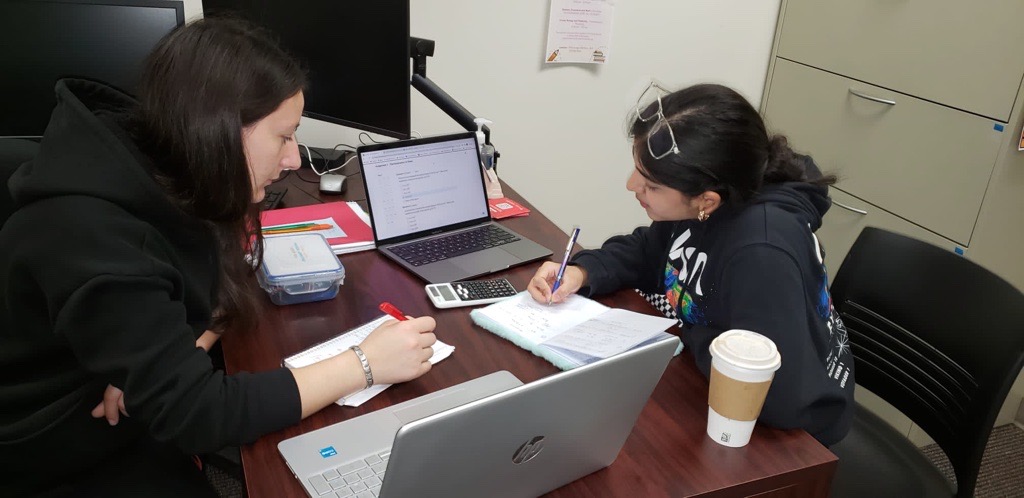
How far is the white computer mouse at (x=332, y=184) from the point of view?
1753mm

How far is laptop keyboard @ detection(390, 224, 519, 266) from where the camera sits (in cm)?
145

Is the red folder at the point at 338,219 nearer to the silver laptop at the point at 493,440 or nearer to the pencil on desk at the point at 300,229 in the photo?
the pencil on desk at the point at 300,229

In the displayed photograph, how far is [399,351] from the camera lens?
41.0 inches

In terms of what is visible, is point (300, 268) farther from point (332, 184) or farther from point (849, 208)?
point (849, 208)

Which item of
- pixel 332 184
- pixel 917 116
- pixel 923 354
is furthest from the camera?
pixel 917 116

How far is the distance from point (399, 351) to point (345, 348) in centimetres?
12

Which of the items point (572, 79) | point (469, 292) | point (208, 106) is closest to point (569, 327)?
point (469, 292)

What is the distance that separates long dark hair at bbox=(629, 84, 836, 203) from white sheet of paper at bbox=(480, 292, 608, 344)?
242 millimetres

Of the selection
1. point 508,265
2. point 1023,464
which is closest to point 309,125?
point 508,265

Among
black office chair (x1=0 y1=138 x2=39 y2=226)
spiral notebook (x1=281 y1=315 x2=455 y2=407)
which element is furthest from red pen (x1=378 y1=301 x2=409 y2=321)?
black office chair (x1=0 y1=138 x2=39 y2=226)

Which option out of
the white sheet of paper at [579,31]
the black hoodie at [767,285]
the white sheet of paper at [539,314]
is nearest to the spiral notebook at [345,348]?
the white sheet of paper at [539,314]

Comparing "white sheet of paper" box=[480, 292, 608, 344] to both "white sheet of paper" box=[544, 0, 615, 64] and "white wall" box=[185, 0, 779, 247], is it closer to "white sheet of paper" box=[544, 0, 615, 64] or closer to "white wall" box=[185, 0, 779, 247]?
"white wall" box=[185, 0, 779, 247]

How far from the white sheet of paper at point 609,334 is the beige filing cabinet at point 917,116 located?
122cm

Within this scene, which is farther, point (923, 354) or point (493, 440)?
point (923, 354)
